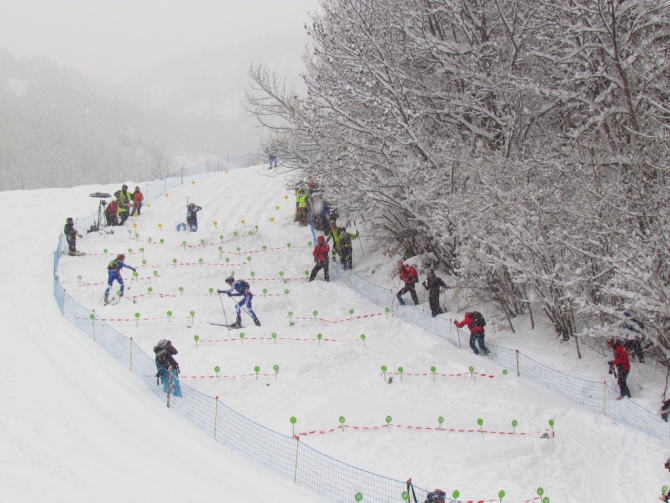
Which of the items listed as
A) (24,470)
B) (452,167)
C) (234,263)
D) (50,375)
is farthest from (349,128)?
(24,470)

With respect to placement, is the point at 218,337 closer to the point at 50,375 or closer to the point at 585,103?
the point at 50,375

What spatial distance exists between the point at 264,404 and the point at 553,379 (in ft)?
19.5

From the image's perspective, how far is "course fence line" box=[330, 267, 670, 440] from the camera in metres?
10.6

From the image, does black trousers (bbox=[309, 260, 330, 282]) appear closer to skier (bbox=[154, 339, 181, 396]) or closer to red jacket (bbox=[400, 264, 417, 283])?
red jacket (bbox=[400, 264, 417, 283])

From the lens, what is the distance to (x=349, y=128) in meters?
16.5

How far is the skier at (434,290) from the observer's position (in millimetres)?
14773

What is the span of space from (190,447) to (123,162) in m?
126

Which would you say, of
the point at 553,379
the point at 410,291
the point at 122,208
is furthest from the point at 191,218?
the point at 553,379

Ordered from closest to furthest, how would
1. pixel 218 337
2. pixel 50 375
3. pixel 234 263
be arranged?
pixel 50 375 < pixel 218 337 < pixel 234 263

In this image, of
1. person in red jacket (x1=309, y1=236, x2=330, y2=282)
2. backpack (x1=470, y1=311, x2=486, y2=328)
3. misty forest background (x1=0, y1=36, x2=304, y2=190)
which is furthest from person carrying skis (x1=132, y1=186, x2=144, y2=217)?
misty forest background (x1=0, y1=36, x2=304, y2=190)

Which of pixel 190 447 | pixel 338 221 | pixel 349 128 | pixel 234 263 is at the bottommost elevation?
pixel 190 447

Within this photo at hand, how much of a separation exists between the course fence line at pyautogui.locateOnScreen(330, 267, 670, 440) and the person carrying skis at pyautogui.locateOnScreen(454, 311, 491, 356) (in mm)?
353

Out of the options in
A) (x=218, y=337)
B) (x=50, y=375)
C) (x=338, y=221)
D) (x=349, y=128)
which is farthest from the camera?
(x=338, y=221)

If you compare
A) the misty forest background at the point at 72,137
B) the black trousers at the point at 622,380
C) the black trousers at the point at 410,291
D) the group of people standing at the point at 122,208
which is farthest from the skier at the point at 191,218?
the misty forest background at the point at 72,137
